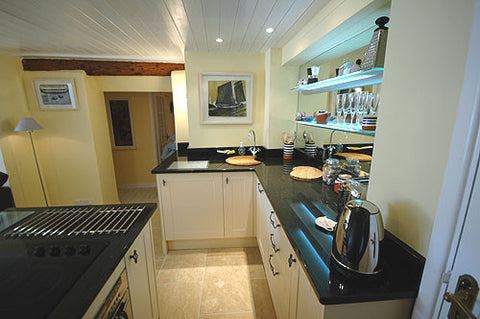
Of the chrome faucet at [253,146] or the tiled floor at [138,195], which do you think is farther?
the tiled floor at [138,195]

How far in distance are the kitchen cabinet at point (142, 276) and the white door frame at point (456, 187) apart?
3.99ft

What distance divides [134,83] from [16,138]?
1623 mm

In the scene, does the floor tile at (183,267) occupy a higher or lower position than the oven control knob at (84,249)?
lower

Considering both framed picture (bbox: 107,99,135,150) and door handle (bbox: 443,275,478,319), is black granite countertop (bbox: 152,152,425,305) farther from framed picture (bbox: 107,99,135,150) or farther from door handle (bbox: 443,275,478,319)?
framed picture (bbox: 107,99,135,150)

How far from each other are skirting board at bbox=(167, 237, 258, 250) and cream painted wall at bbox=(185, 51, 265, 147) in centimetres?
121

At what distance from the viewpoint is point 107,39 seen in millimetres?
2031

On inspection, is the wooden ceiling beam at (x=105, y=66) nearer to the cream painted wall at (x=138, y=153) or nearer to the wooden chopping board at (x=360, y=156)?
the cream painted wall at (x=138, y=153)

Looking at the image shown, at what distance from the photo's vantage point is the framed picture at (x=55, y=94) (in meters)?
2.69

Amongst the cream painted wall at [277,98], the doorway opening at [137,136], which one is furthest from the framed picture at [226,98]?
the doorway opening at [137,136]

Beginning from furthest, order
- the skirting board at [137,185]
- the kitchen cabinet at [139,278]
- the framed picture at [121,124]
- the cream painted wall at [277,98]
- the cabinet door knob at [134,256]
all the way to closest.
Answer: the skirting board at [137,185] → the framed picture at [121,124] → the cream painted wall at [277,98] → the cabinet door knob at [134,256] → the kitchen cabinet at [139,278]

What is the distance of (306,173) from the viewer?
74.4 inches

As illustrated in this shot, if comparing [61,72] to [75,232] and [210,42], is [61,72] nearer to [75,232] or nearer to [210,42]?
[210,42]

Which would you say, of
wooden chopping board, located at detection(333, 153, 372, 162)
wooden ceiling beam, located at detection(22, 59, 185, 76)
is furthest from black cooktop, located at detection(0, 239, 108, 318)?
wooden ceiling beam, located at detection(22, 59, 185, 76)

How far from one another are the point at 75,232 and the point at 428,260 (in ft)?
4.92
